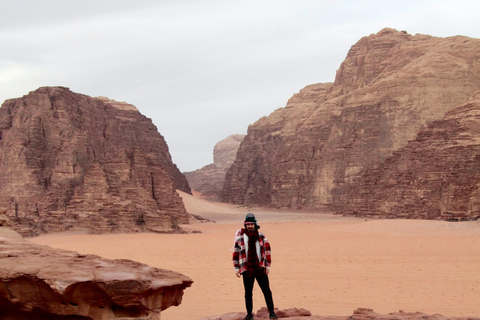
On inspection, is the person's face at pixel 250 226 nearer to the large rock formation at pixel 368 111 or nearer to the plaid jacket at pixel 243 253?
the plaid jacket at pixel 243 253

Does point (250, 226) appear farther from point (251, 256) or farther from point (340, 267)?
point (340, 267)

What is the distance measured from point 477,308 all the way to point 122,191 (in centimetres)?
2197

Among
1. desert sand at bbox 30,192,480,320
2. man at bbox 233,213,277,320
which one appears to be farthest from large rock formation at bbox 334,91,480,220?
man at bbox 233,213,277,320

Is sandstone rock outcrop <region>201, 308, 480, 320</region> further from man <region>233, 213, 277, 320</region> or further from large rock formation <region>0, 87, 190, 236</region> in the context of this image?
large rock formation <region>0, 87, 190, 236</region>

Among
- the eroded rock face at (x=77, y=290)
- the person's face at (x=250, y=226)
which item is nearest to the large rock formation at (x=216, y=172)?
the person's face at (x=250, y=226)

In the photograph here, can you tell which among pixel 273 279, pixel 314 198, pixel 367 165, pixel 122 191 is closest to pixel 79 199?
pixel 122 191

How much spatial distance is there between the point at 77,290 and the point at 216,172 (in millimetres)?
122712

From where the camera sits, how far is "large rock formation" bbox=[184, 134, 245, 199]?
111356 millimetres

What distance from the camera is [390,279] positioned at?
1347 cm

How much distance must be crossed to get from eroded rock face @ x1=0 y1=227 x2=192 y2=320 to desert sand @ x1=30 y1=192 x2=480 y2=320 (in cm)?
300

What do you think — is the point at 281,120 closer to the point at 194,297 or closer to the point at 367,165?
the point at 367,165

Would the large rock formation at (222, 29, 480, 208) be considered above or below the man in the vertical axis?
above

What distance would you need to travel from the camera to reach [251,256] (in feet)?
23.6

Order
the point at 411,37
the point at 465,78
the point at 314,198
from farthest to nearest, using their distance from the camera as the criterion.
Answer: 1. the point at 411,37
2. the point at 314,198
3. the point at 465,78
